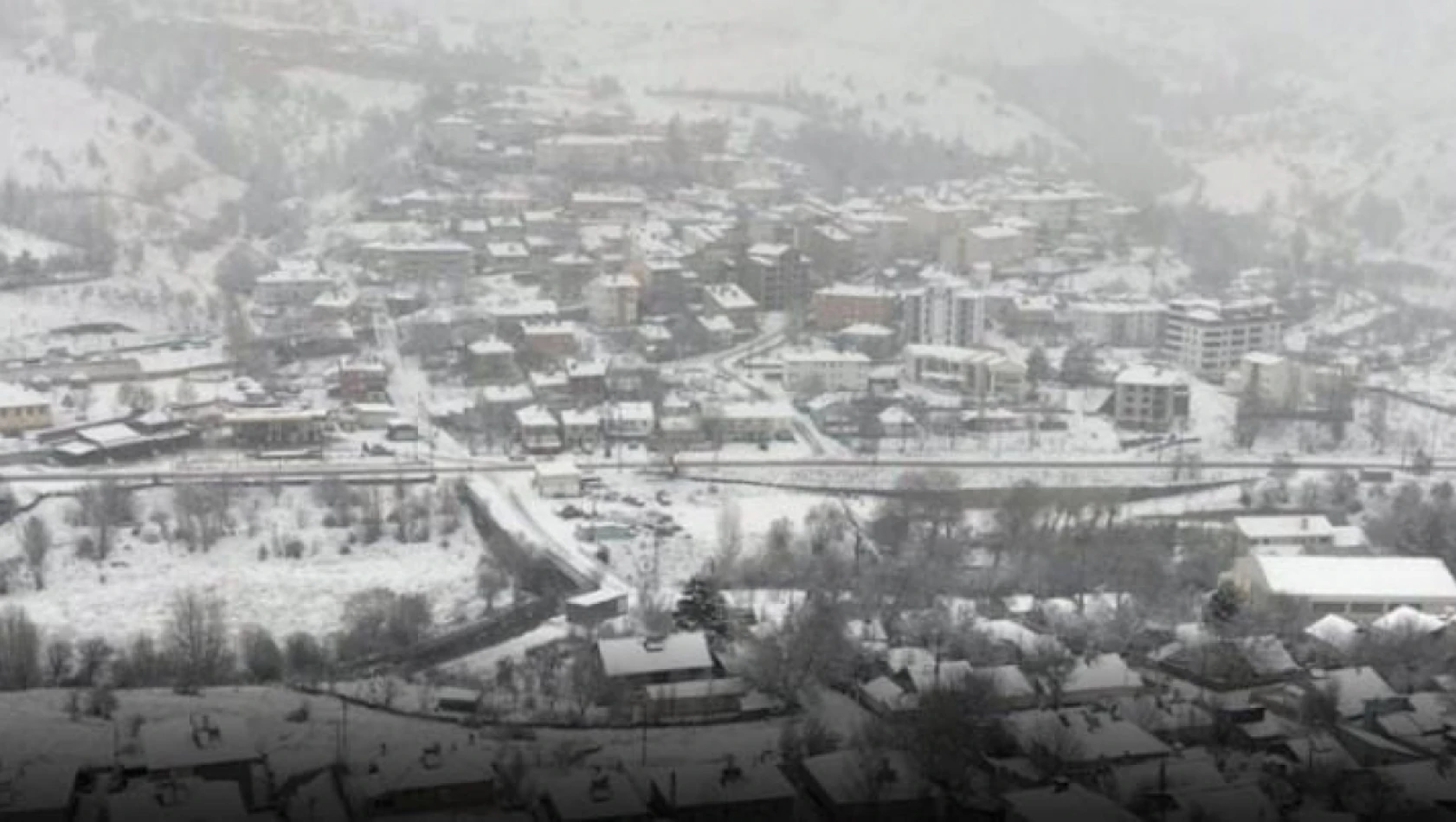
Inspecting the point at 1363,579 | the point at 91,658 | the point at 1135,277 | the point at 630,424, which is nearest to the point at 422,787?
the point at 91,658

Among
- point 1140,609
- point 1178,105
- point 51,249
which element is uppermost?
point 1178,105

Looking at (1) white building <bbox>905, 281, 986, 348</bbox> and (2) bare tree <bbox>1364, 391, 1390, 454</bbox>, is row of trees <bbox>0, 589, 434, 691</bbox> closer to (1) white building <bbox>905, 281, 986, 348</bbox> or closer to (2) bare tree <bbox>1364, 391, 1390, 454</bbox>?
(1) white building <bbox>905, 281, 986, 348</bbox>

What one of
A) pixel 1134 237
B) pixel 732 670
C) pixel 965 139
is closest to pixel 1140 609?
pixel 732 670

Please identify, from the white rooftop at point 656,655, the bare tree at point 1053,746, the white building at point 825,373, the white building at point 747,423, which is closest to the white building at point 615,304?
the white building at point 825,373

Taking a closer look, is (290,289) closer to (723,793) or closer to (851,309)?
(851,309)

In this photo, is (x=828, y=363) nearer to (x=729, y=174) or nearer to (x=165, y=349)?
(x=165, y=349)

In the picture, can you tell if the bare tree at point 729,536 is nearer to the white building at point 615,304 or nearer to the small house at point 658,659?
the small house at point 658,659

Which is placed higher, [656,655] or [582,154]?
[582,154]
